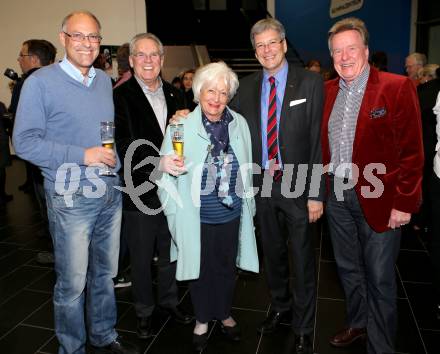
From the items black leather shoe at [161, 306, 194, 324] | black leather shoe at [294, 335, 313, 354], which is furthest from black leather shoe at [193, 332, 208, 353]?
black leather shoe at [294, 335, 313, 354]

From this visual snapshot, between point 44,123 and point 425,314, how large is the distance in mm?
2933

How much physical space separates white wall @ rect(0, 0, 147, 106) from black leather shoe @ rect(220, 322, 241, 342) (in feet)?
30.1

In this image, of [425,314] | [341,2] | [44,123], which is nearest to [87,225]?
[44,123]

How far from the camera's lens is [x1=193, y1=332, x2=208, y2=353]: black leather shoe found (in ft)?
8.68

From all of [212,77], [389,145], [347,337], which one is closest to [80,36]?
[212,77]

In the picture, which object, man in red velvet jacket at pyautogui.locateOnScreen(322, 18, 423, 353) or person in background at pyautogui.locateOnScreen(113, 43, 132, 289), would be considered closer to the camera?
man in red velvet jacket at pyautogui.locateOnScreen(322, 18, 423, 353)

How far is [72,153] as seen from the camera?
81.0 inches

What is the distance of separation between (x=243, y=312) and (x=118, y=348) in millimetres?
1006

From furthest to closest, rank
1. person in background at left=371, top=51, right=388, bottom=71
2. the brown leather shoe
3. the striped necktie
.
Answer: person in background at left=371, top=51, right=388, bottom=71
the brown leather shoe
the striped necktie

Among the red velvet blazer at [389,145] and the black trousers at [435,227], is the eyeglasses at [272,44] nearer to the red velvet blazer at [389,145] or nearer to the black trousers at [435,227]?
the red velvet blazer at [389,145]

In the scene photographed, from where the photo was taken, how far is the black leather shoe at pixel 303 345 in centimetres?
259

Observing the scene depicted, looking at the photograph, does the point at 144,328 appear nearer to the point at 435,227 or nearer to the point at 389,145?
the point at 389,145

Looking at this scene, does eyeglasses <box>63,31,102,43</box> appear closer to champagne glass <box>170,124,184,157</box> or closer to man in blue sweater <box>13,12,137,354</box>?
man in blue sweater <box>13,12,137,354</box>

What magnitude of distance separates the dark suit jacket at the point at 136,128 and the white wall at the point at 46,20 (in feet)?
27.9
